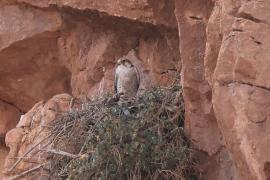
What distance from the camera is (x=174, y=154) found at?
4582mm

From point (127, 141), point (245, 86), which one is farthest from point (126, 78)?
point (245, 86)

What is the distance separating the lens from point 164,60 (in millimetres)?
6207

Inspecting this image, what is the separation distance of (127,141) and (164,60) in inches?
61.5

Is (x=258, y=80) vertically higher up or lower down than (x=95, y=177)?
higher up

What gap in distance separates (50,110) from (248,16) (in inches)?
98.1

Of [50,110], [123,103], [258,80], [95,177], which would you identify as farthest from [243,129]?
[50,110]

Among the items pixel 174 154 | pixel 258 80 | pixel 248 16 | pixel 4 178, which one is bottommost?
pixel 4 178

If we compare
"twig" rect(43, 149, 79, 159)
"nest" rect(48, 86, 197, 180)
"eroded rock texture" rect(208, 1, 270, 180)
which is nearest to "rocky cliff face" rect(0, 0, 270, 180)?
"eroded rock texture" rect(208, 1, 270, 180)

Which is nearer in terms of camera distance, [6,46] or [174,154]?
[174,154]

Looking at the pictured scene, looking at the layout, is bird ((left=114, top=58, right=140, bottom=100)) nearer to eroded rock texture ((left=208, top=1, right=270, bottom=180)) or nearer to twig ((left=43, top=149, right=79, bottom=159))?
twig ((left=43, top=149, right=79, bottom=159))

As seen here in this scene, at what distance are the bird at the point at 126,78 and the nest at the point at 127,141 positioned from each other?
0.75m

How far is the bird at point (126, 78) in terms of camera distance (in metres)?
6.15

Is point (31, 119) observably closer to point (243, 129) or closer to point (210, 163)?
point (210, 163)

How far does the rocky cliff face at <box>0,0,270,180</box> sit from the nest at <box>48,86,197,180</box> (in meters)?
0.16
